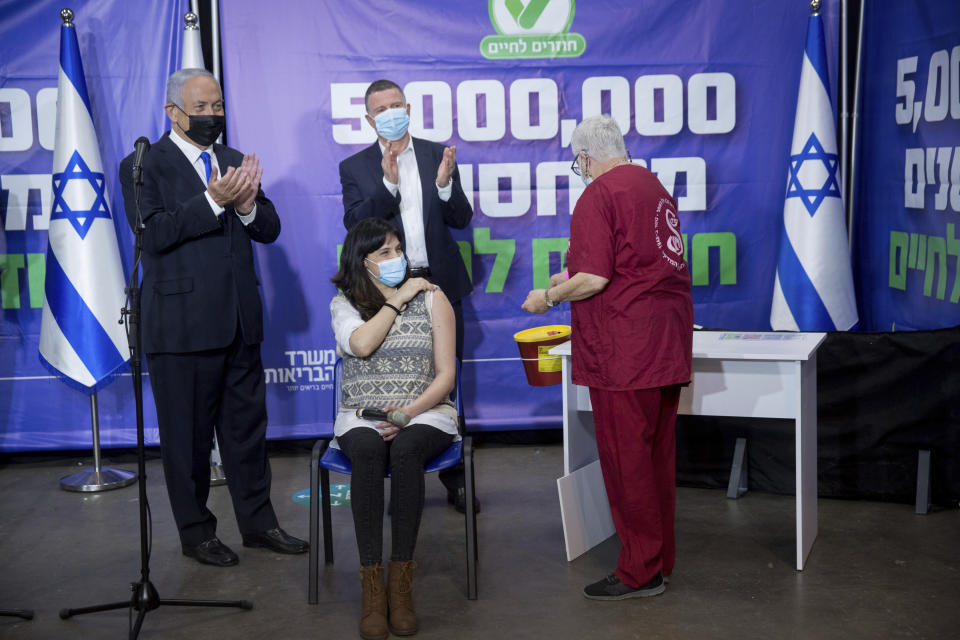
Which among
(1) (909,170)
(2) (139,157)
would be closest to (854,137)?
(1) (909,170)

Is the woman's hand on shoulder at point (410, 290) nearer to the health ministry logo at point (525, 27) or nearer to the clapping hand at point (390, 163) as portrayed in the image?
the clapping hand at point (390, 163)

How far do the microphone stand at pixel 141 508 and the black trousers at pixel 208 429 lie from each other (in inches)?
15.4

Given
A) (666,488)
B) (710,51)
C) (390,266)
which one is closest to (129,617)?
(390,266)

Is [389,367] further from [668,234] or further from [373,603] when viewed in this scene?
[668,234]

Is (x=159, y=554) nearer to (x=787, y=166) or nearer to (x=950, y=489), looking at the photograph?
(x=950, y=489)

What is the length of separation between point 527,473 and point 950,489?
1896 millimetres

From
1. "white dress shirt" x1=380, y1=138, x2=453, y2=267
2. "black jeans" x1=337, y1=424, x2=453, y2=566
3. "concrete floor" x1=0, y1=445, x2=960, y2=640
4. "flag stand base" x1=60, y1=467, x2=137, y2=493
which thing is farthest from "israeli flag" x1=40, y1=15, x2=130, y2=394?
"black jeans" x1=337, y1=424, x2=453, y2=566

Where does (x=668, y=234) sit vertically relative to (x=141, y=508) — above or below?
above

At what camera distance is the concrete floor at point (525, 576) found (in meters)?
3.16

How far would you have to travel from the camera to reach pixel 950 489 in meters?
4.10

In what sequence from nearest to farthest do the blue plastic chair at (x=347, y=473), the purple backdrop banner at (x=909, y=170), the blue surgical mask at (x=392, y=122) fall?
1. the blue plastic chair at (x=347, y=473)
2. the blue surgical mask at (x=392, y=122)
3. the purple backdrop banner at (x=909, y=170)

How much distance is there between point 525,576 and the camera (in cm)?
359

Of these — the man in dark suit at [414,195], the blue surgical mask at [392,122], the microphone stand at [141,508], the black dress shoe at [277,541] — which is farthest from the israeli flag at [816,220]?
the microphone stand at [141,508]

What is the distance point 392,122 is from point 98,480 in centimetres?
236
